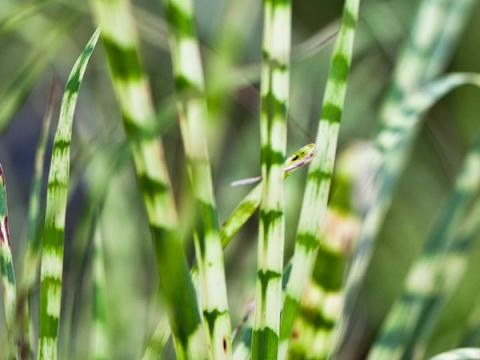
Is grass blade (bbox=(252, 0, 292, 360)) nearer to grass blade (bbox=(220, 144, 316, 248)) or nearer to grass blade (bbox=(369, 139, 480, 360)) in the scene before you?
grass blade (bbox=(220, 144, 316, 248))

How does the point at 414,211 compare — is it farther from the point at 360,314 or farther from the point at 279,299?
the point at 279,299

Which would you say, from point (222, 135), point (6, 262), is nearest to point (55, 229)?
point (6, 262)

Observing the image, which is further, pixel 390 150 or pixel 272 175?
pixel 390 150

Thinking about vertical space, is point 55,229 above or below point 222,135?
below

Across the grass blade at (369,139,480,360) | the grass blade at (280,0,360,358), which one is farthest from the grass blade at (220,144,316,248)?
the grass blade at (369,139,480,360)

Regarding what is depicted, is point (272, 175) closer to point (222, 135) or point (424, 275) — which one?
point (424, 275)

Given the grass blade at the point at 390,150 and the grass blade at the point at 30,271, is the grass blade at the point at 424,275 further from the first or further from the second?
the grass blade at the point at 30,271
